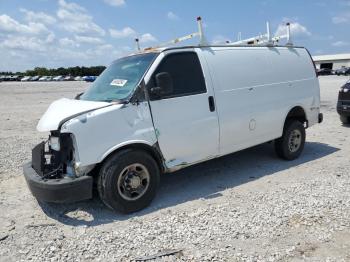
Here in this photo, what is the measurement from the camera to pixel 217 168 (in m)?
6.87

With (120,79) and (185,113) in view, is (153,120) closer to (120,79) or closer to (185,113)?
(185,113)

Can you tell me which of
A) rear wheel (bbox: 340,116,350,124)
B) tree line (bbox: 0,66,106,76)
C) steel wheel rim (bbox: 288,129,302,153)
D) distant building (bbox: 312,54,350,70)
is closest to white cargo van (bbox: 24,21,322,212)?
steel wheel rim (bbox: 288,129,302,153)

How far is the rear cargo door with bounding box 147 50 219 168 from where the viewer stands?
5098 mm

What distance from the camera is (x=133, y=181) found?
4887 millimetres

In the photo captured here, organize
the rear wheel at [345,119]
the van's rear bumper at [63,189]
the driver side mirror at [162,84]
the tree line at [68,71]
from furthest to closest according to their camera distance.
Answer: the tree line at [68,71], the rear wheel at [345,119], the driver side mirror at [162,84], the van's rear bumper at [63,189]

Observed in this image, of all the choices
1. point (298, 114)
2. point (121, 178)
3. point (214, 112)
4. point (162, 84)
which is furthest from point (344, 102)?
point (121, 178)

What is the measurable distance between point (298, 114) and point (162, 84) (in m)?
3.60

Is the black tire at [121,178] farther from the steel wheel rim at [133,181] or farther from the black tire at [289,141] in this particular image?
the black tire at [289,141]

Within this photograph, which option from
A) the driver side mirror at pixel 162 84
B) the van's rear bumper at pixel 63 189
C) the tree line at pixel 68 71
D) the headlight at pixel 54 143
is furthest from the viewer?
the tree line at pixel 68 71

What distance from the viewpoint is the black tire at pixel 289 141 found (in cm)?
707

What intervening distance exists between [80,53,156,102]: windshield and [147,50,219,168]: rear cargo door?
0.78ft

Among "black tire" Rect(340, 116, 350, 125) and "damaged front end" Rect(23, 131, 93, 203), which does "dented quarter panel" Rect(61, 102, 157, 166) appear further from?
"black tire" Rect(340, 116, 350, 125)

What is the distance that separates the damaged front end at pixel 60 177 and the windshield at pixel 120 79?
0.89 m

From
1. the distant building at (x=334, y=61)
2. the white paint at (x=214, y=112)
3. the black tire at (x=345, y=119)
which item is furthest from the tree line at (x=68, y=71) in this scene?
the white paint at (x=214, y=112)
